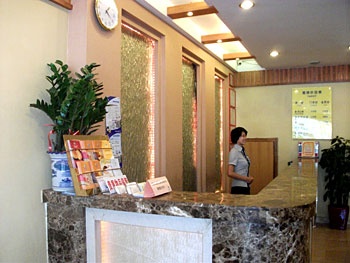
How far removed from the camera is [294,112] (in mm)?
5996

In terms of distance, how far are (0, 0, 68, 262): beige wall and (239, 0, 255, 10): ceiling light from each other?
1654 millimetres

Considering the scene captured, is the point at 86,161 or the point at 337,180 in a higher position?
the point at 86,161

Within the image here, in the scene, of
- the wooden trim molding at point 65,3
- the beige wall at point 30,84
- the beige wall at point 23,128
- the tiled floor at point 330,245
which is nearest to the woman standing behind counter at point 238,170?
the tiled floor at point 330,245

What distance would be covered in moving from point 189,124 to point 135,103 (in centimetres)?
146

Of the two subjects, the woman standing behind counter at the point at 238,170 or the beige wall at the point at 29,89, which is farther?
the woman standing behind counter at the point at 238,170

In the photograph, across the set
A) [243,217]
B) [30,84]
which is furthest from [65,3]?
[243,217]

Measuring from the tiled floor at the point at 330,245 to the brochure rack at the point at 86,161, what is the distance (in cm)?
316

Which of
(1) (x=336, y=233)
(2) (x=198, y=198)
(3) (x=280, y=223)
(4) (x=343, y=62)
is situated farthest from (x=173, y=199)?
(4) (x=343, y=62)

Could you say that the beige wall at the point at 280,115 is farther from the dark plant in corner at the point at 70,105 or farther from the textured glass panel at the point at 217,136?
the dark plant in corner at the point at 70,105

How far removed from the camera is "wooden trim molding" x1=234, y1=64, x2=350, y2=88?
5.63 m

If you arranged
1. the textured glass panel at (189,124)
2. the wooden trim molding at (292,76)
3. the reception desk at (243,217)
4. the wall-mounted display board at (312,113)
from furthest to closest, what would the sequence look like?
the wall-mounted display board at (312,113), the wooden trim molding at (292,76), the textured glass panel at (189,124), the reception desk at (243,217)

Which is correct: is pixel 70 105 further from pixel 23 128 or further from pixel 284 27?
pixel 284 27

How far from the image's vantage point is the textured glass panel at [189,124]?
4344 millimetres

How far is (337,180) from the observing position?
17.5 feet
